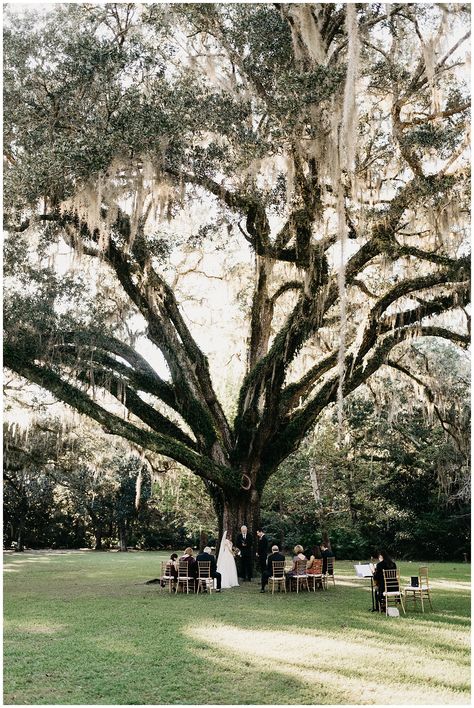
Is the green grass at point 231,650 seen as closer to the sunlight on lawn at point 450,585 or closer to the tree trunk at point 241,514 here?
the sunlight on lawn at point 450,585

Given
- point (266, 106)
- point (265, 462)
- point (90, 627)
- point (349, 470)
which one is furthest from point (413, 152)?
point (349, 470)

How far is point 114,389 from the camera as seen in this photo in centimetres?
1297

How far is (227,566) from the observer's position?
497 inches

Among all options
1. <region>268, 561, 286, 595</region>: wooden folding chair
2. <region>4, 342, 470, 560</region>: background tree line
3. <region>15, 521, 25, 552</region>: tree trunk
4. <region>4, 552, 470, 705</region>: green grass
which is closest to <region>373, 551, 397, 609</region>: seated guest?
<region>4, 552, 470, 705</region>: green grass

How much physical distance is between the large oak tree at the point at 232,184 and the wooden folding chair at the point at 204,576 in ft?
5.21

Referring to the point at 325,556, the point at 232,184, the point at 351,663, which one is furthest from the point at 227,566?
the point at 232,184

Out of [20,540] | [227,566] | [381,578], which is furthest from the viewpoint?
[20,540]

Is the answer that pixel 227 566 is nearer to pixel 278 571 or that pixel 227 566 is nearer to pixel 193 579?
pixel 193 579

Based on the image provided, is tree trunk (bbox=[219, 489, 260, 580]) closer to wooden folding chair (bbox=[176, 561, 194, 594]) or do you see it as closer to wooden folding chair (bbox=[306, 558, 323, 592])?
wooden folding chair (bbox=[306, 558, 323, 592])

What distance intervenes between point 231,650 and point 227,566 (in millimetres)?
5902

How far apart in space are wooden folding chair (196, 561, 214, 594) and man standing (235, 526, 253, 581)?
1.19m

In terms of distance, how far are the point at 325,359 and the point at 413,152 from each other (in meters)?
4.82

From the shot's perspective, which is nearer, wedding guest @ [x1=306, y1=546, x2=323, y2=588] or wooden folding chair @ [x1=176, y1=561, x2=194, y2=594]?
wooden folding chair @ [x1=176, y1=561, x2=194, y2=594]

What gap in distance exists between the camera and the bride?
12.6 meters
